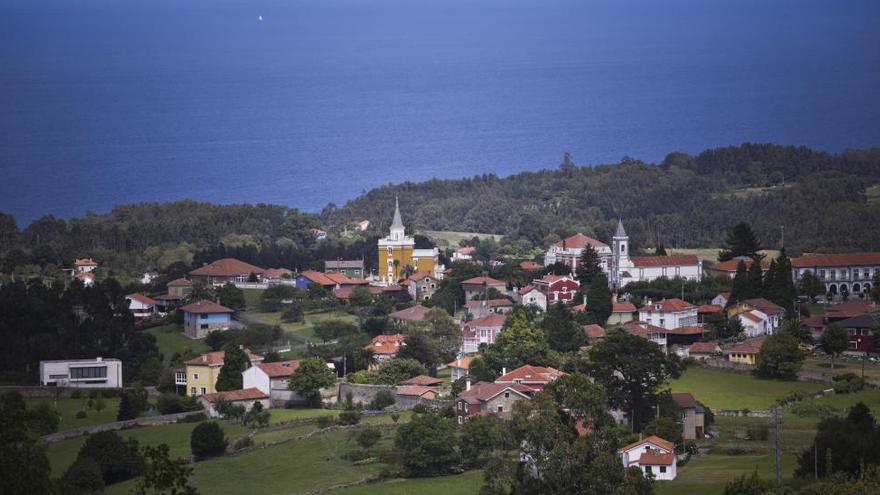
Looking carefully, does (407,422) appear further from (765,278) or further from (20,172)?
(20,172)

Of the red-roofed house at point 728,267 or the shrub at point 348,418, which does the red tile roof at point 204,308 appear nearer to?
the shrub at point 348,418

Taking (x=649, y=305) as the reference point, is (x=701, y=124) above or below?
above

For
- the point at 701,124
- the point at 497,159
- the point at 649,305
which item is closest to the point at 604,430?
the point at 649,305

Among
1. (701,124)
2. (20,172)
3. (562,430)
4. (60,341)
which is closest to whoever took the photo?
(562,430)

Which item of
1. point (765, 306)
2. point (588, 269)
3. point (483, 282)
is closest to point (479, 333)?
point (765, 306)

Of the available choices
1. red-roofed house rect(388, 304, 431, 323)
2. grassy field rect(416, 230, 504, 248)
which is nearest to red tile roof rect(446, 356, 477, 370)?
red-roofed house rect(388, 304, 431, 323)

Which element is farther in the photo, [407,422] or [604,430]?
[407,422]

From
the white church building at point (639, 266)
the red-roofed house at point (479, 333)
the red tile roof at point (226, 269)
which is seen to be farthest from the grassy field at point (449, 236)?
the red-roofed house at point (479, 333)

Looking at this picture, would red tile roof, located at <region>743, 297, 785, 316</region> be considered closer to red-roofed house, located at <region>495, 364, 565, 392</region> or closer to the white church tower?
the white church tower
